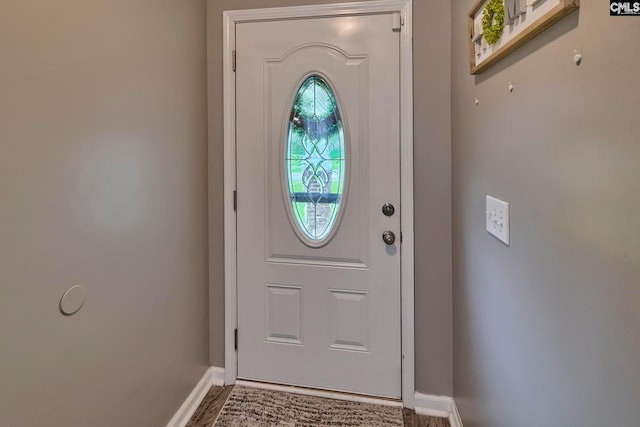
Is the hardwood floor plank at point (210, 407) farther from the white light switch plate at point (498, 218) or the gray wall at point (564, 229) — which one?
the white light switch plate at point (498, 218)

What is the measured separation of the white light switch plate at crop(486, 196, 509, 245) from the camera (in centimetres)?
107

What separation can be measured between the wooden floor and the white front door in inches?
5.4

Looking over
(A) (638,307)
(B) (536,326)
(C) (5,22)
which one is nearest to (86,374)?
(C) (5,22)

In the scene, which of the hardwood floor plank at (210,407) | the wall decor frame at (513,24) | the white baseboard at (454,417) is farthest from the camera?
the hardwood floor plank at (210,407)

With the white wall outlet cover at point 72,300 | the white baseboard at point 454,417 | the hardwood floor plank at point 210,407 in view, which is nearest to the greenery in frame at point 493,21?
the white wall outlet cover at point 72,300

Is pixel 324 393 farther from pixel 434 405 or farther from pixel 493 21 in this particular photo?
pixel 493 21

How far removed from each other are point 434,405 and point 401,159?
1.29 metres

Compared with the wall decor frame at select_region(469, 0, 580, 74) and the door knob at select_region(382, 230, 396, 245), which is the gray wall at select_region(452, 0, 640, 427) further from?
the door knob at select_region(382, 230, 396, 245)

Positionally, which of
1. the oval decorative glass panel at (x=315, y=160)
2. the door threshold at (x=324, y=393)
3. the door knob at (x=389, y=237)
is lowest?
the door threshold at (x=324, y=393)

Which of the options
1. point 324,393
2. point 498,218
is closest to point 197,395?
point 324,393

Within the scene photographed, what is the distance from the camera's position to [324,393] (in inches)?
79.5

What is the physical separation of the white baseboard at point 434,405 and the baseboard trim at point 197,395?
3.62 ft

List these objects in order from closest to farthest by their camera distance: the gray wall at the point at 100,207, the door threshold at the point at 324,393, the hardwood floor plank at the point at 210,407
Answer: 1. the gray wall at the point at 100,207
2. the hardwood floor plank at the point at 210,407
3. the door threshold at the point at 324,393

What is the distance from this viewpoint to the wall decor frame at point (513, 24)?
2.45 feet
